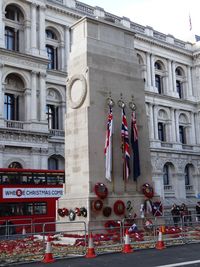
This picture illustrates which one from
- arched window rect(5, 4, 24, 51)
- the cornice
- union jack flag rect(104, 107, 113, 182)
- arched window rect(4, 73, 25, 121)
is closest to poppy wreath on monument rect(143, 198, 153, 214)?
union jack flag rect(104, 107, 113, 182)

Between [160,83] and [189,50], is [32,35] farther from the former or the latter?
[189,50]

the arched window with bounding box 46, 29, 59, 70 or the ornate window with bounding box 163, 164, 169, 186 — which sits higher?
the arched window with bounding box 46, 29, 59, 70

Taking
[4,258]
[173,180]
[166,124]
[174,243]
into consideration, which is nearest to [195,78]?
[166,124]

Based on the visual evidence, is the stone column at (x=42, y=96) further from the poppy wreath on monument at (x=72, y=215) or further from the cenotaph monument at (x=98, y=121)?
the poppy wreath on monument at (x=72, y=215)

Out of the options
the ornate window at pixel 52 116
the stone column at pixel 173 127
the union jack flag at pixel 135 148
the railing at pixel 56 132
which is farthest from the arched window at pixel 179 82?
the union jack flag at pixel 135 148

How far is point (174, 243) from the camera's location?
55.0 ft

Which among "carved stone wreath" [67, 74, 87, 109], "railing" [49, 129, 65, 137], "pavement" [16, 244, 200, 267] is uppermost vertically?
"railing" [49, 129, 65, 137]

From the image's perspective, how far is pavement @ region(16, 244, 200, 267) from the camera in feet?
38.7

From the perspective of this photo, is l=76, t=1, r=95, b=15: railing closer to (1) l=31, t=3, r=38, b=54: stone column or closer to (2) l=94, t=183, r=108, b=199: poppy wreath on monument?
(1) l=31, t=3, r=38, b=54: stone column

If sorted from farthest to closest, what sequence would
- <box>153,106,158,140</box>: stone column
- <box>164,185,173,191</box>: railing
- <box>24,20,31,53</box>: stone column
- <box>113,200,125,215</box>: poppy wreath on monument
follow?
<box>153,106,158,140</box>: stone column < <box>164,185,173,191</box>: railing < <box>24,20,31,53</box>: stone column < <box>113,200,125,215</box>: poppy wreath on monument

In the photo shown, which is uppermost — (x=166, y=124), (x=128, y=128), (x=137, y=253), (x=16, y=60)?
(x=16, y=60)

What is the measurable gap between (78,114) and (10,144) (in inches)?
723

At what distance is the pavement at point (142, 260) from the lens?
11.8 metres

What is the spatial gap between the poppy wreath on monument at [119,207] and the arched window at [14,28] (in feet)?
85.1
